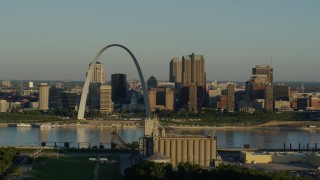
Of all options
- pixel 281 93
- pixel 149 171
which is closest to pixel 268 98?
pixel 281 93

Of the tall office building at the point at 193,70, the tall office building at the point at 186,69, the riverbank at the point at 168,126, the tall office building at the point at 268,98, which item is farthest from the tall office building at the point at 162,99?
the riverbank at the point at 168,126

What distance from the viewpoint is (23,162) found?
84.6 ft

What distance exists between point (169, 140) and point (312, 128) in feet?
91.4

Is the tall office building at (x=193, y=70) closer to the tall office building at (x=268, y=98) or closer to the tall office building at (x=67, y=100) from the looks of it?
the tall office building at (x=268, y=98)

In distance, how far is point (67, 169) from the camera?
936 inches

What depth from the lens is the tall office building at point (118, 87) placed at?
7419cm

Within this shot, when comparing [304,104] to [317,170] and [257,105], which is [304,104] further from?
[317,170]

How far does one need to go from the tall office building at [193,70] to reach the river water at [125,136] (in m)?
29.7

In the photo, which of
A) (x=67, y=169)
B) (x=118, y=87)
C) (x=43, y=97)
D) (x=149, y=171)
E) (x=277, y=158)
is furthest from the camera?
(x=118, y=87)

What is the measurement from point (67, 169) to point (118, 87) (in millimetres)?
51475

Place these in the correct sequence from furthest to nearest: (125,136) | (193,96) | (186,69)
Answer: (186,69) < (193,96) < (125,136)

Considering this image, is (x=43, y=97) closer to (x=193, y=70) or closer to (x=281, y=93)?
(x=193, y=70)

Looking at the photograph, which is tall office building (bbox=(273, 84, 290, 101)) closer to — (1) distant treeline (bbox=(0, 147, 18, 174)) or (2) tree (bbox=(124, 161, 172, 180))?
(1) distant treeline (bbox=(0, 147, 18, 174))

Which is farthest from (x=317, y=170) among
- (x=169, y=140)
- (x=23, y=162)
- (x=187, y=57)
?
(x=187, y=57)
